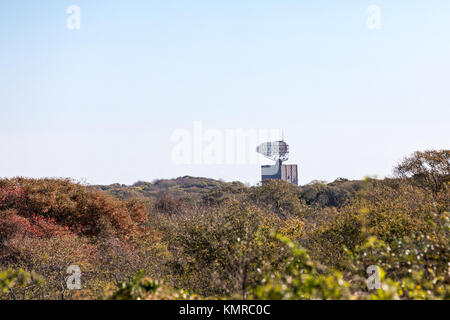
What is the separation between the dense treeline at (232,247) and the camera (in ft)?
19.8

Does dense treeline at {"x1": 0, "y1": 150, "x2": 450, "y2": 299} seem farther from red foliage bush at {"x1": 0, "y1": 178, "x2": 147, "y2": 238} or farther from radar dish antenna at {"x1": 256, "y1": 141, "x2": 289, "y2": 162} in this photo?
radar dish antenna at {"x1": 256, "y1": 141, "x2": 289, "y2": 162}

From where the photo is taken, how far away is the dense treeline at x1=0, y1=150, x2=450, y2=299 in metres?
6.03

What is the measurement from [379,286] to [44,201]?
62.9 ft

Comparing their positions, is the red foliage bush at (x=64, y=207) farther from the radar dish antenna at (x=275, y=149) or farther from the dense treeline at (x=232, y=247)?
the radar dish antenna at (x=275, y=149)

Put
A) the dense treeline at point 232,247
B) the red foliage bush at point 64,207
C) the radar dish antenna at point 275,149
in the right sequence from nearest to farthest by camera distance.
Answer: the dense treeline at point 232,247
the red foliage bush at point 64,207
the radar dish antenna at point 275,149

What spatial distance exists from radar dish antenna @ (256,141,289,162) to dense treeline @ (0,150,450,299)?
170ft

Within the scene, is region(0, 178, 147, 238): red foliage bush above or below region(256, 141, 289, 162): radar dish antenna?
below

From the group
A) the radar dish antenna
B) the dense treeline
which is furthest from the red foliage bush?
the radar dish antenna

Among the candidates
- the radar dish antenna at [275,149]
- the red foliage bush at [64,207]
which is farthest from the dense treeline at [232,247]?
the radar dish antenna at [275,149]

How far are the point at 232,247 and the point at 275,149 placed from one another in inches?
2743

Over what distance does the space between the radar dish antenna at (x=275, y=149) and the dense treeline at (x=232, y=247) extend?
170ft

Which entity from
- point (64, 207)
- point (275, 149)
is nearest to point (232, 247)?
point (64, 207)

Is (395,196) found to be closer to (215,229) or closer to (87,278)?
(215,229)
